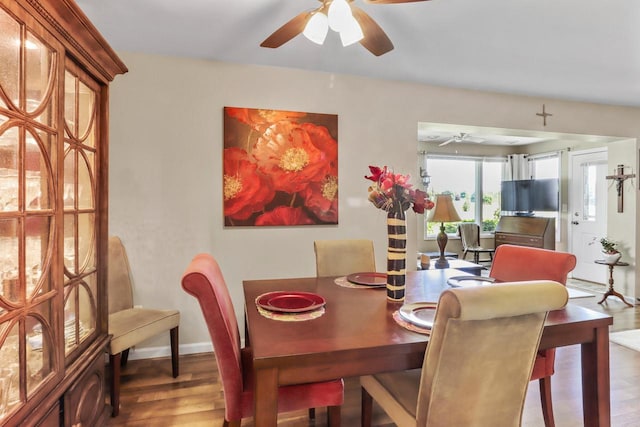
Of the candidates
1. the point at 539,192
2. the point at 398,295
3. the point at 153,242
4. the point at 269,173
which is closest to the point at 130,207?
the point at 153,242

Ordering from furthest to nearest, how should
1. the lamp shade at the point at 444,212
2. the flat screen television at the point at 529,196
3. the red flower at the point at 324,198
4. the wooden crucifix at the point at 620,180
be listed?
the flat screen television at the point at 529,196
the wooden crucifix at the point at 620,180
the lamp shade at the point at 444,212
the red flower at the point at 324,198

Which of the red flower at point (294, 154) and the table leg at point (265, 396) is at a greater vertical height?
the red flower at point (294, 154)

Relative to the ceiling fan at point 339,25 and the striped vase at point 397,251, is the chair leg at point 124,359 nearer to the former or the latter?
the striped vase at point 397,251

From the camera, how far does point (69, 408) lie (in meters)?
1.34

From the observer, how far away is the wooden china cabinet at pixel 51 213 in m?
1.08

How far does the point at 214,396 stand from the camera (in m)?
2.20

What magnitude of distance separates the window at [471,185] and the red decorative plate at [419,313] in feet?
16.9

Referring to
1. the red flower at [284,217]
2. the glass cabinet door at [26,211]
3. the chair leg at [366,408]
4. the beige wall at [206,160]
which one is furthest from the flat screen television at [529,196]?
the glass cabinet door at [26,211]

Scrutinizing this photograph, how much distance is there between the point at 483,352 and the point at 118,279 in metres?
2.41

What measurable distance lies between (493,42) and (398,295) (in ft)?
6.49

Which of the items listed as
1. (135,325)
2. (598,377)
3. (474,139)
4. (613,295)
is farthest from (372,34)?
(474,139)

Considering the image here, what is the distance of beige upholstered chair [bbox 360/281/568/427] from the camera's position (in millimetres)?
997

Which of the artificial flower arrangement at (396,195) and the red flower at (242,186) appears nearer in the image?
the artificial flower arrangement at (396,195)

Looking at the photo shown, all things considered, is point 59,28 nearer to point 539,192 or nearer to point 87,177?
point 87,177
